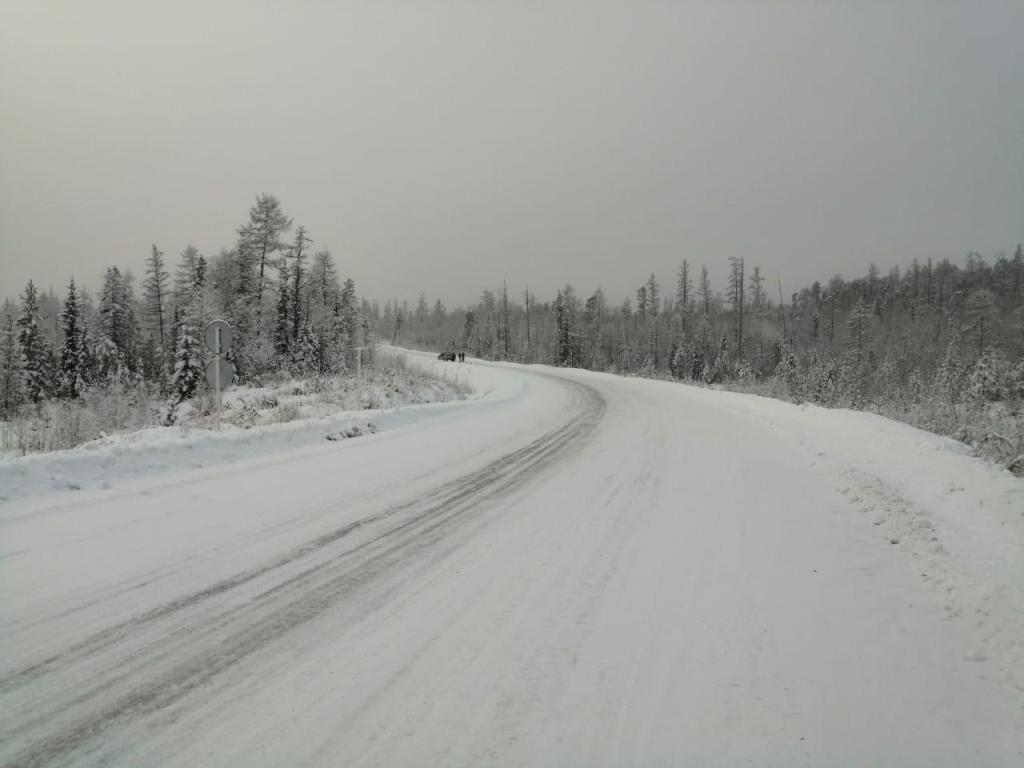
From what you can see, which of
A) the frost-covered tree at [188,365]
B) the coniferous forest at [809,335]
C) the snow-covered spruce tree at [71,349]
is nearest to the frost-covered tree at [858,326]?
the coniferous forest at [809,335]

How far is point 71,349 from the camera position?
42781mm

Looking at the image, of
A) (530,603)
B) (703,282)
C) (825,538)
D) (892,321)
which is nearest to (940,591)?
(825,538)

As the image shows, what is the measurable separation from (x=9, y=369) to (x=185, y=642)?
59.5m

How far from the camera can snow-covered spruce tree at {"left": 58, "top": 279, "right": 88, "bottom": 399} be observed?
4150 cm

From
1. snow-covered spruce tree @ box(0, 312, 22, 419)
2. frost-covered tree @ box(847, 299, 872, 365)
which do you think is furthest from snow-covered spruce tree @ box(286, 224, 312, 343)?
frost-covered tree @ box(847, 299, 872, 365)

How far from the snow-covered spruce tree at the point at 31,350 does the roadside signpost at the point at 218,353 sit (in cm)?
4189

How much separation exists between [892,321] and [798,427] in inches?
4352

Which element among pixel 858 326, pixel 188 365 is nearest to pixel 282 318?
pixel 188 365

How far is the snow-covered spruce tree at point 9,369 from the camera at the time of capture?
40356mm

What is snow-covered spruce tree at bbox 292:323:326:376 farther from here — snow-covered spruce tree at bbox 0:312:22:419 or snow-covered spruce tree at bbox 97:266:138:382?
snow-covered spruce tree at bbox 0:312:22:419

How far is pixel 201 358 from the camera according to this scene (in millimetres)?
30953

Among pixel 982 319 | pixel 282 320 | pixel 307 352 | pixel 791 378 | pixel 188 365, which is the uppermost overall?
pixel 982 319

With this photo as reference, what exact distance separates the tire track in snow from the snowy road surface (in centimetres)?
2

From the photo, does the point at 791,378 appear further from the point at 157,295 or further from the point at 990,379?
the point at 157,295
